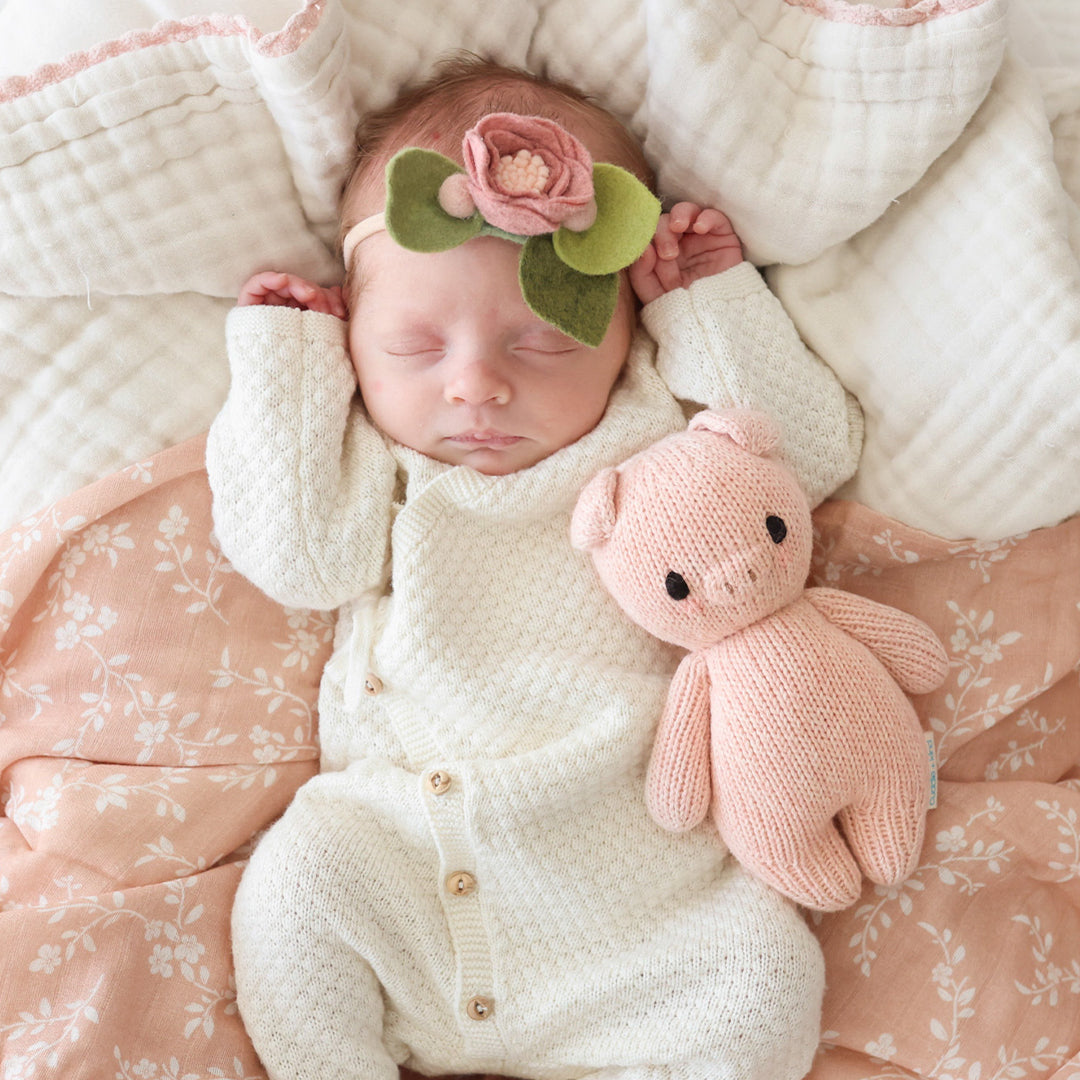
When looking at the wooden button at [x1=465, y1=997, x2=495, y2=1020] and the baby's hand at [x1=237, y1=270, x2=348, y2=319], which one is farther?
the baby's hand at [x1=237, y1=270, x2=348, y2=319]

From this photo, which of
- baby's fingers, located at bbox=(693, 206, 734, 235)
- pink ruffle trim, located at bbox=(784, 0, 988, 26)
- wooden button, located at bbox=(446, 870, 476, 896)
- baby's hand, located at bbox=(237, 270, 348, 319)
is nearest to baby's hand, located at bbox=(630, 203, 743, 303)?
baby's fingers, located at bbox=(693, 206, 734, 235)

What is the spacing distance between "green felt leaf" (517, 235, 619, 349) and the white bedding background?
28 cm

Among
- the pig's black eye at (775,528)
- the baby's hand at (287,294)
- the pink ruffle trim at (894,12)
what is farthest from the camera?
the baby's hand at (287,294)

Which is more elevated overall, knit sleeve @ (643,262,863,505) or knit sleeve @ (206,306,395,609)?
knit sleeve @ (643,262,863,505)

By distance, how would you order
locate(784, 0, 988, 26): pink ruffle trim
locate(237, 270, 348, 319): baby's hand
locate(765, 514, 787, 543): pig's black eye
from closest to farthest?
locate(765, 514, 787, 543): pig's black eye → locate(784, 0, 988, 26): pink ruffle trim → locate(237, 270, 348, 319): baby's hand

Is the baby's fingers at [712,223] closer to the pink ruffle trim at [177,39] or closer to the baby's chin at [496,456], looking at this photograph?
the baby's chin at [496,456]

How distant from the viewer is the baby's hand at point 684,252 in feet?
4.82

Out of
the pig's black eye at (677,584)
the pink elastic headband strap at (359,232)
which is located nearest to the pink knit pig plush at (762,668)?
the pig's black eye at (677,584)

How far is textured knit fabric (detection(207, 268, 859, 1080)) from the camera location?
125 centimetres

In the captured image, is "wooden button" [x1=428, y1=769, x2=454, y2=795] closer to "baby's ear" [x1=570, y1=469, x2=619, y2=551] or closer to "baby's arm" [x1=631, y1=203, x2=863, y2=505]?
"baby's ear" [x1=570, y1=469, x2=619, y2=551]

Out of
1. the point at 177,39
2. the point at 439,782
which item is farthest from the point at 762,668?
the point at 177,39

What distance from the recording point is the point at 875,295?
57.4 inches

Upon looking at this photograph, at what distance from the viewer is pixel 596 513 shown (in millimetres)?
1270

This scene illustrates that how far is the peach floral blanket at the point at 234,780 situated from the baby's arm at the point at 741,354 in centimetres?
10
